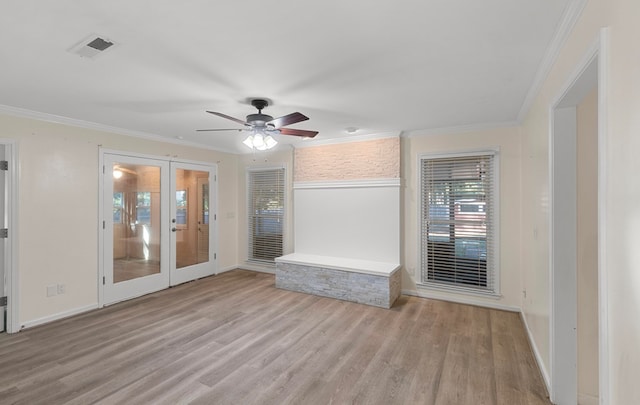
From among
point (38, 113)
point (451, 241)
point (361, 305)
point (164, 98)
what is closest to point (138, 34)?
point (164, 98)

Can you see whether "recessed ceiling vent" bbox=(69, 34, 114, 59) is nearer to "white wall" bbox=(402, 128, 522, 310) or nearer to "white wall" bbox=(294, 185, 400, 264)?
"white wall" bbox=(294, 185, 400, 264)

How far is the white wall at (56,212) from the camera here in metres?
3.36

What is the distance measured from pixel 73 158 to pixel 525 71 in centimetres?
511

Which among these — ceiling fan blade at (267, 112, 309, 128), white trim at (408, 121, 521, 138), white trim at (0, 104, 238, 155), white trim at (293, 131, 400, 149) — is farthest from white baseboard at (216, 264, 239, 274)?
white trim at (408, 121, 521, 138)

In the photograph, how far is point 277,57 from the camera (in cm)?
213

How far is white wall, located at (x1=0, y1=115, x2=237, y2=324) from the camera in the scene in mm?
3359

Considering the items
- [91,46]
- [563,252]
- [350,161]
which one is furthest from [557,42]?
[350,161]

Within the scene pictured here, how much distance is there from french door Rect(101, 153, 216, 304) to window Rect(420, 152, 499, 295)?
155 inches

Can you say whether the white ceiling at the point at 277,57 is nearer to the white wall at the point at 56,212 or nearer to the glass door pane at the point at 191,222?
the white wall at the point at 56,212

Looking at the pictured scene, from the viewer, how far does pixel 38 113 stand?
3391 mm

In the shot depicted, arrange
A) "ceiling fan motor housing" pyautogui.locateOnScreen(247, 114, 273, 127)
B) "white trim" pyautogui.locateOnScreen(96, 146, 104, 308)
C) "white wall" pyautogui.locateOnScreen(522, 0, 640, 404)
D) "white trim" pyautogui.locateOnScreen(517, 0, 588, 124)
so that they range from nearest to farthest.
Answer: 1. "white wall" pyautogui.locateOnScreen(522, 0, 640, 404)
2. "white trim" pyautogui.locateOnScreen(517, 0, 588, 124)
3. "ceiling fan motor housing" pyautogui.locateOnScreen(247, 114, 273, 127)
4. "white trim" pyautogui.locateOnScreen(96, 146, 104, 308)

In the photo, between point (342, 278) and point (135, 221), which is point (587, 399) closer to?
point (342, 278)

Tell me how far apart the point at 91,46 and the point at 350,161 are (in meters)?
3.56

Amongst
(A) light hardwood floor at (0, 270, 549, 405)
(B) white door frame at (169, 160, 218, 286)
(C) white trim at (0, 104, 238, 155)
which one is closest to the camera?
(A) light hardwood floor at (0, 270, 549, 405)
